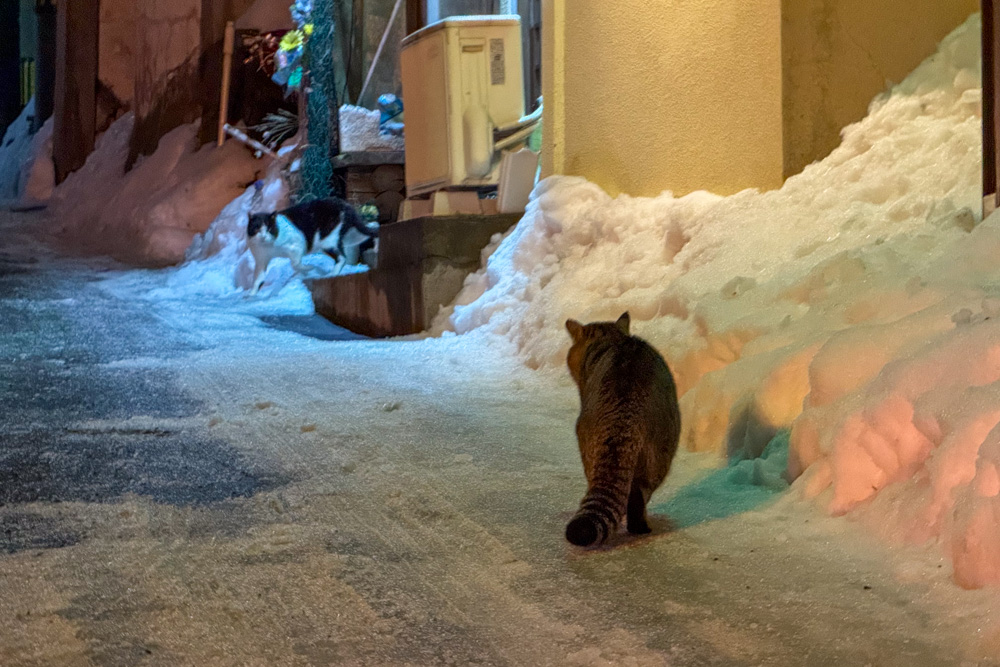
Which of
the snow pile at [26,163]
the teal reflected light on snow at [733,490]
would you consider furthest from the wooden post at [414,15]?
the snow pile at [26,163]

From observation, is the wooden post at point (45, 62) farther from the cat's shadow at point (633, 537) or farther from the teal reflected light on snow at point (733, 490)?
the cat's shadow at point (633, 537)

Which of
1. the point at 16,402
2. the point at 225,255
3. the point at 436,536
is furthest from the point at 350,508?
the point at 225,255

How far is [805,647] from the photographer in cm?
264

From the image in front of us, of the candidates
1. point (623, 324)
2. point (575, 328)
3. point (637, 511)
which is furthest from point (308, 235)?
point (637, 511)

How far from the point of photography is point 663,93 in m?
8.37

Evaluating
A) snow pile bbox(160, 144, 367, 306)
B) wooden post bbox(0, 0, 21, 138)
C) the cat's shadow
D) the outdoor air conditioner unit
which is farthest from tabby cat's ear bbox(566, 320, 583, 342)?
wooden post bbox(0, 0, 21, 138)

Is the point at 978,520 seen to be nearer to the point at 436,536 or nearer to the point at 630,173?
the point at 436,536

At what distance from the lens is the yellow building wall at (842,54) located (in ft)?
25.3

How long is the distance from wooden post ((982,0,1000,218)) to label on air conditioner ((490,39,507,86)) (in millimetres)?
5552

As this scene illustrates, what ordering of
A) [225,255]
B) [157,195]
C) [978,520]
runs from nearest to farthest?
[978,520] → [225,255] → [157,195]

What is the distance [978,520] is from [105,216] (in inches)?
804

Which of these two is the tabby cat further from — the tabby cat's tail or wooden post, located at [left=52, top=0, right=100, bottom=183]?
wooden post, located at [left=52, top=0, right=100, bottom=183]

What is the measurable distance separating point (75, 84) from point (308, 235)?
11.7 m

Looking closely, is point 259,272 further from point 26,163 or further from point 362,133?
point 26,163
